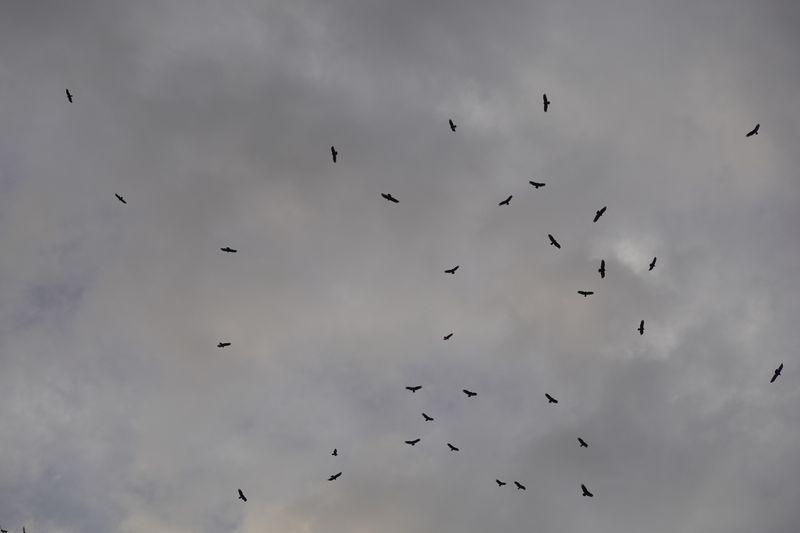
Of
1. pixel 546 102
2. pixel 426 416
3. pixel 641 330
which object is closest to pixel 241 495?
pixel 426 416

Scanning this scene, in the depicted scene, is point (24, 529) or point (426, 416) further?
point (24, 529)

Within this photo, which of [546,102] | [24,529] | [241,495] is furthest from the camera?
[24,529]

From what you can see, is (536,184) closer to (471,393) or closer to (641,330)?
(641,330)

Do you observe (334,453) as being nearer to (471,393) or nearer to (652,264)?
(471,393)

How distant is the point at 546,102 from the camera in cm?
9481

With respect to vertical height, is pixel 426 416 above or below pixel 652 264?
below

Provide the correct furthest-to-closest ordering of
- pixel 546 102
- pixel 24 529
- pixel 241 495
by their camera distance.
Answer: pixel 24 529, pixel 241 495, pixel 546 102

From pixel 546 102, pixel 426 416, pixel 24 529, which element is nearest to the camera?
pixel 546 102

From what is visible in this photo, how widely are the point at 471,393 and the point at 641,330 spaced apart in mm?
29420

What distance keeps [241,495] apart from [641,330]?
64.9 meters

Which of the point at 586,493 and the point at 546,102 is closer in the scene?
the point at 546,102

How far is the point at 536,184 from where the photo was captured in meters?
100

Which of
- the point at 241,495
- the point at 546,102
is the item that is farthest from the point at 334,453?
the point at 546,102

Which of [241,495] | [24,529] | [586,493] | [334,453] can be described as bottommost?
[24,529]
